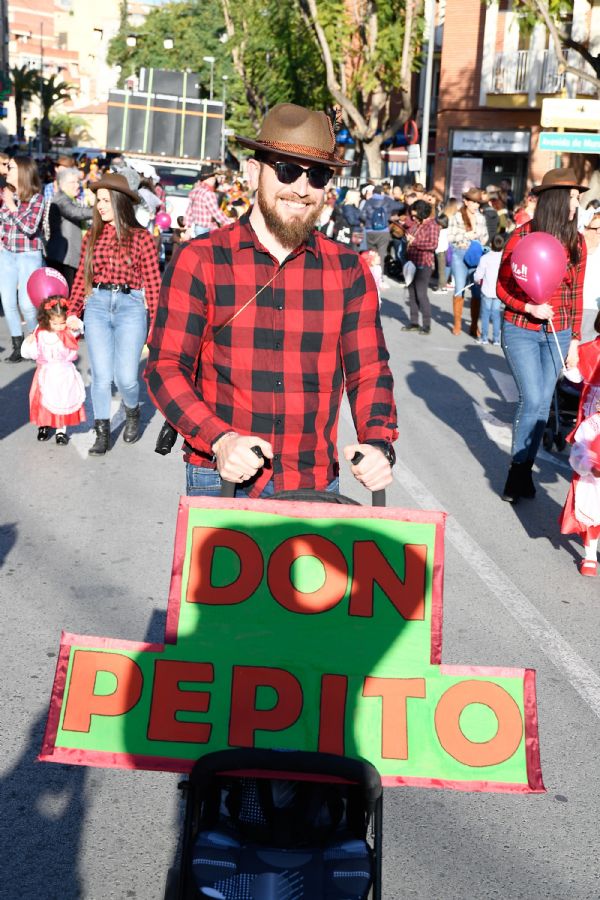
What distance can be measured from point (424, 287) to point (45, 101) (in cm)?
7901

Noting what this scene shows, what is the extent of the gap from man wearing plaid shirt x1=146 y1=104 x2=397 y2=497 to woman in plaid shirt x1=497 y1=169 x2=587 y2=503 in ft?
13.0

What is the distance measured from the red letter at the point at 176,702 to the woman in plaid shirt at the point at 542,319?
5.03 m

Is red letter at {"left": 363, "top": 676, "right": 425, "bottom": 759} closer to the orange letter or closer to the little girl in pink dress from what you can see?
the orange letter

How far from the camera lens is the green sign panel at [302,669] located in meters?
2.59

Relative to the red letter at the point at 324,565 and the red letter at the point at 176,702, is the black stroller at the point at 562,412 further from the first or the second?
the red letter at the point at 176,702

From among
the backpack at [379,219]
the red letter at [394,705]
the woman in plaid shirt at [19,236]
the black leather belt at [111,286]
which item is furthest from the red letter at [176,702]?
the backpack at [379,219]

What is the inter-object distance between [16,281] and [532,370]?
6.66m

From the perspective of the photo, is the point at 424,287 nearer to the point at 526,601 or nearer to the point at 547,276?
the point at 547,276

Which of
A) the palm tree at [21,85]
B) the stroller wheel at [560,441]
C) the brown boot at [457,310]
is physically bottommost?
the stroller wheel at [560,441]

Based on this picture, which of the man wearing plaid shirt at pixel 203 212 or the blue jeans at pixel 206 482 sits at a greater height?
the man wearing plaid shirt at pixel 203 212

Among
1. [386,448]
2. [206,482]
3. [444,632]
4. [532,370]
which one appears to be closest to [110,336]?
[532,370]

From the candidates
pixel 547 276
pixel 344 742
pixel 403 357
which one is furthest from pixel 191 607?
pixel 403 357

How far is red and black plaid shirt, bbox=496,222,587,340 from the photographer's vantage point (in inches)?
286

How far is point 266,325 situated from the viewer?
11.1 ft
